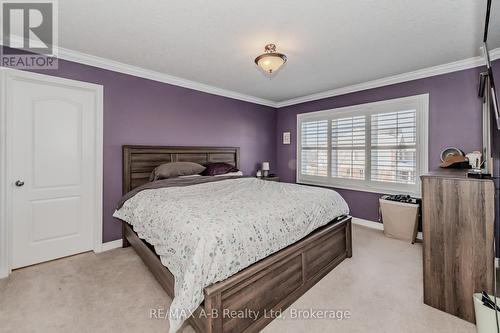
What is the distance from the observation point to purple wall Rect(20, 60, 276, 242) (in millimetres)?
3121

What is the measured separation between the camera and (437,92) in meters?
3.30

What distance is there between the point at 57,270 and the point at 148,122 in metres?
2.17

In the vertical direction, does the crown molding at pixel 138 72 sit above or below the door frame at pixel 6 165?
above

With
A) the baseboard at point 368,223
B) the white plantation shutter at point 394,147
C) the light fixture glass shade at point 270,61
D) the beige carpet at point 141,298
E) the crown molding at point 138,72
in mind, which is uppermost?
the crown molding at point 138,72

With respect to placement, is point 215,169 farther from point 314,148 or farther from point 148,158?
point 314,148

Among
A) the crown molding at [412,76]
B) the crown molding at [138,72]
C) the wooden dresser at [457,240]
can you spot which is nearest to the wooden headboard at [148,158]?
the crown molding at [138,72]

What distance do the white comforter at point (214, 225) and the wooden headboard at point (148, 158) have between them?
23.7 inches

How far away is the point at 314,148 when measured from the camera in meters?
4.93

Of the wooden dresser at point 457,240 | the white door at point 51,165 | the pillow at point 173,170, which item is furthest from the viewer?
the pillow at point 173,170

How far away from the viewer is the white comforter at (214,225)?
1.44 m

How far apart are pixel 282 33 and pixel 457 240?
247 centimetres

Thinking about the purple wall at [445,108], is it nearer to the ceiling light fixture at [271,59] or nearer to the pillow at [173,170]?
the ceiling light fixture at [271,59]

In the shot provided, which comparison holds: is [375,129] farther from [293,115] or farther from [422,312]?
[422,312]

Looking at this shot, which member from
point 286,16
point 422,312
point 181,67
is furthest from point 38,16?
point 422,312
